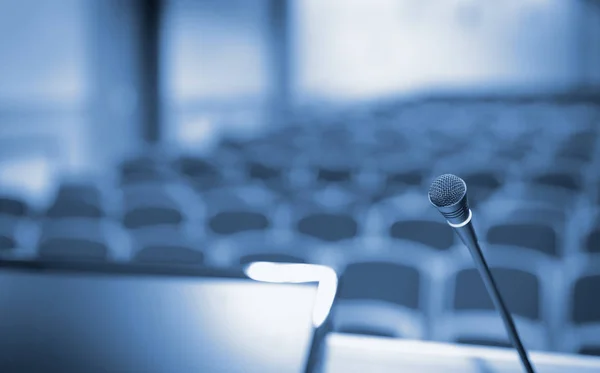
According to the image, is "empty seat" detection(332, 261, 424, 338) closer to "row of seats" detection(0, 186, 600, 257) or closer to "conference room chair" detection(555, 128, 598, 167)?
"row of seats" detection(0, 186, 600, 257)

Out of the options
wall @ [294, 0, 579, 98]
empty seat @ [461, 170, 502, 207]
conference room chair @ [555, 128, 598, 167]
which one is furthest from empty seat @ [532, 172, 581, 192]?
wall @ [294, 0, 579, 98]

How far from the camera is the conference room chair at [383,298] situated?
8.69 ft

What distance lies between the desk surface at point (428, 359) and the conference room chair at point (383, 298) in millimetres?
1441

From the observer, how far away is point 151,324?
943 millimetres

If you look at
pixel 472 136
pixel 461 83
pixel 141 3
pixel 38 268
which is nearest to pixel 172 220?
pixel 38 268

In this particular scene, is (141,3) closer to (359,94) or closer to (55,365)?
(359,94)

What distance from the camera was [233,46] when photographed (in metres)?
12.8

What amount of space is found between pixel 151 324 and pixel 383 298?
188 centimetres

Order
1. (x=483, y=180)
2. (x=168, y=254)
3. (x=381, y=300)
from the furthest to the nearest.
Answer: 1. (x=483, y=180)
2. (x=168, y=254)
3. (x=381, y=300)

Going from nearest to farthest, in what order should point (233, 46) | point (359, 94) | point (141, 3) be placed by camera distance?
point (141, 3) < point (233, 46) < point (359, 94)

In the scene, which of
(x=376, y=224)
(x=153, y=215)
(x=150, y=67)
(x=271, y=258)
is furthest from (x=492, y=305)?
(x=150, y=67)

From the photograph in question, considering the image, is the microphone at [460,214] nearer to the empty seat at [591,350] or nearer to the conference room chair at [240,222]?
the empty seat at [591,350]

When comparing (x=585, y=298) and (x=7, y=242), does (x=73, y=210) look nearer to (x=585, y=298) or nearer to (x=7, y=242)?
(x=7, y=242)

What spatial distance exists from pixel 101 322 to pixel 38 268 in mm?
173
